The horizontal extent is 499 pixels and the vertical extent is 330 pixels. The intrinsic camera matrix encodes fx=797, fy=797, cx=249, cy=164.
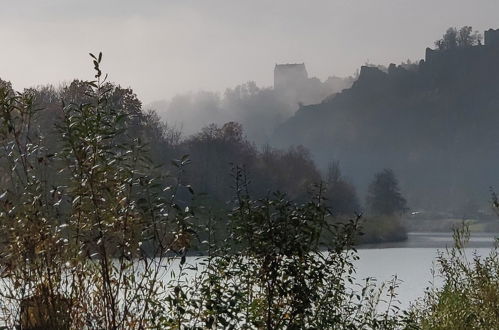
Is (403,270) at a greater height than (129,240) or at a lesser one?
lesser

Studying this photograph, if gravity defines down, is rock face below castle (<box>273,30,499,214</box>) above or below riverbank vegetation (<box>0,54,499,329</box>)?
above

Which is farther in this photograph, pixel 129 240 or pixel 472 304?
pixel 472 304

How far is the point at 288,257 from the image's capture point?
6.33m

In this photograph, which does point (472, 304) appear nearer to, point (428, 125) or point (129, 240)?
point (129, 240)

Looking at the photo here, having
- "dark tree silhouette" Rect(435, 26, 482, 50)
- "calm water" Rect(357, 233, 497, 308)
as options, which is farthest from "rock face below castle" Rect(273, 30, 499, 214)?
"calm water" Rect(357, 233, 497, 308)

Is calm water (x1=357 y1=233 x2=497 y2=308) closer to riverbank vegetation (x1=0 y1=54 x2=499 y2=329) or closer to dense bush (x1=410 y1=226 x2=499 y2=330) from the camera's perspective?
dense bush (x1=410 y1=226 x2=499 y2=330)

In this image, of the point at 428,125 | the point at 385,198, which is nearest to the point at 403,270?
the point at 385,198

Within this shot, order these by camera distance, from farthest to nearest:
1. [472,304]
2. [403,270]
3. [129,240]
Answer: [403,270] < [472,304] < [129,240]

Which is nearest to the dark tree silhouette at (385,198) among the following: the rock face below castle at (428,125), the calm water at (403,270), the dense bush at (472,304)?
the calm water at (403,270)

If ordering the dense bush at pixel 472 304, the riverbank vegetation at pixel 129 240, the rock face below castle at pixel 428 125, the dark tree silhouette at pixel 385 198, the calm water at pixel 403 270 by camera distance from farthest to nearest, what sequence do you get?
the rock face below castle at pixel 428 125, the dark tree silhouette at pixel 385 198, the calm water at pixel 403 270, the dense bush at pixel 472 304, the riverbank vegetation at pixel 129 240

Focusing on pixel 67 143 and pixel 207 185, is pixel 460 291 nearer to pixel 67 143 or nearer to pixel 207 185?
pixel 67 143

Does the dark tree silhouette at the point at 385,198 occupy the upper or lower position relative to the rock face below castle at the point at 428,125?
lower

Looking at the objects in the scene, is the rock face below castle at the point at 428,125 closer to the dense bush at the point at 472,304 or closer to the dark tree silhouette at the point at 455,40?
the dark tree silhouette at the point at 455,40

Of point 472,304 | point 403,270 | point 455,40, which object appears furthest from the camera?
point 455,40
